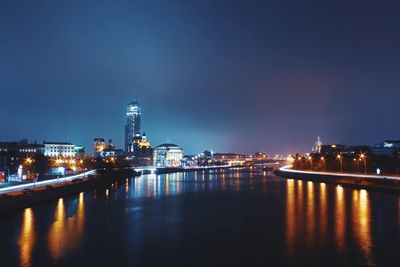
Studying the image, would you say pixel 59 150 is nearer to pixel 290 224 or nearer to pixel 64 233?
pixel 64 233

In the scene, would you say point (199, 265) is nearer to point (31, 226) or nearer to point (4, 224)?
point (31, 226)

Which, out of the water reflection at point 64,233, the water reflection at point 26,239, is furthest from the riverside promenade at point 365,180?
the water reflection at point 26,239

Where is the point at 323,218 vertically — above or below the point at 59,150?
below

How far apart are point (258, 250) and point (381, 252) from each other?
4736 millimetres

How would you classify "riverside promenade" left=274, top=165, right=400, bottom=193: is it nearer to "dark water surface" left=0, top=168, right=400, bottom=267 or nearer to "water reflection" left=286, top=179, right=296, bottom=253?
"dark water surface" left=0, top=168, right=400, bottom=267

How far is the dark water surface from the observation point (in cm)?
1425

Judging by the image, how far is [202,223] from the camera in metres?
21.9

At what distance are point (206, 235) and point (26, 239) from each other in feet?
27.0

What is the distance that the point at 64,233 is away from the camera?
62.0ft

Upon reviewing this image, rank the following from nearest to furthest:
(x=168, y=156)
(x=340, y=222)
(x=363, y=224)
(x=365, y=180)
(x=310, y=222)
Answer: (x=363, y=224)
(x=340, y=222)
(x=310, y=222)
(x=365, y=180)
(x=168, y=156)

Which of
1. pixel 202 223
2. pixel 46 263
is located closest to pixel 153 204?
pixel 202 223

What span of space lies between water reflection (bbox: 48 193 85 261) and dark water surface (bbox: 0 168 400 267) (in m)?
0.04

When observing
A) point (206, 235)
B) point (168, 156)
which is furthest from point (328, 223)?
point (168, 156)

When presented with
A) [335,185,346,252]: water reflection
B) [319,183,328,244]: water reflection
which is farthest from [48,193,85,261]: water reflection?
[335,185,346,252]: water reflection
